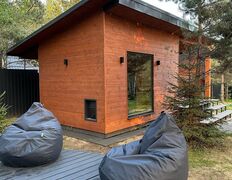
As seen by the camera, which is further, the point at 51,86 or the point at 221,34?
the point at 51,86

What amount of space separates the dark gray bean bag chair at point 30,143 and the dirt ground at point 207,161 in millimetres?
1911

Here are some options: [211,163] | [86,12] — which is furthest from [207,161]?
[86,12]

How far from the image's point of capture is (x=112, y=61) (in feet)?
19.4

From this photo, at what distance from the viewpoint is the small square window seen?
6087 millimetres

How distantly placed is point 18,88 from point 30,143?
6647 millimetres

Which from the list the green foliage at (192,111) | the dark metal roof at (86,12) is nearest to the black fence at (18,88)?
the dark metal roof at (86,12)

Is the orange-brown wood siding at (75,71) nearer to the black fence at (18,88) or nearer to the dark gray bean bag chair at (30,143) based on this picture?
the black fence at (18,88)

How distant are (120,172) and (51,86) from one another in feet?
18.4

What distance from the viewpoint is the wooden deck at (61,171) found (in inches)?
103

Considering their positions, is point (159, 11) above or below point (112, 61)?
above

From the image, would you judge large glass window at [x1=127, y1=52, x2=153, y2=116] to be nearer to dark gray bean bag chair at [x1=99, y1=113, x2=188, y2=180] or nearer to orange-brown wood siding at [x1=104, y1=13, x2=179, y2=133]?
orange-brown wood siding at [x1=104, y1=13, x2=179, y2=133]

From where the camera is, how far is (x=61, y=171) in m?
2.76

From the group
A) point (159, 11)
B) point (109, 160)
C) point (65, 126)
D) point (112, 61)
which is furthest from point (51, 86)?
point (109, 160)

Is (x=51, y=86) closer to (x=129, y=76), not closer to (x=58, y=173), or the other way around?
(x=129, y=76)
